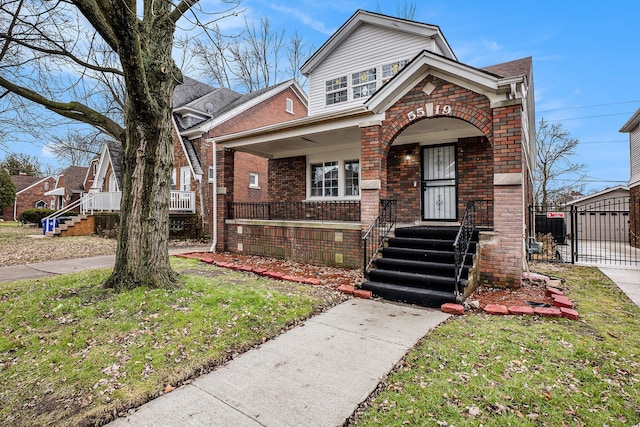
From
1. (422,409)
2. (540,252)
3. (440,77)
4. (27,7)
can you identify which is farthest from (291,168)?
(422,409)

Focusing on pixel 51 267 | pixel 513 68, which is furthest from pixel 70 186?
pixel 513 68

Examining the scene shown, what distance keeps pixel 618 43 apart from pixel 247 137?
4136cm

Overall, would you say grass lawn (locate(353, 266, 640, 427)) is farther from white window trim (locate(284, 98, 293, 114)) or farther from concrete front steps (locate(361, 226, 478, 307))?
white window trim (locate(284, 98, 293, 114))

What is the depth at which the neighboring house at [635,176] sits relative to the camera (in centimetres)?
1315

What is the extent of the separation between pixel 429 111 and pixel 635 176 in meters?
13.5

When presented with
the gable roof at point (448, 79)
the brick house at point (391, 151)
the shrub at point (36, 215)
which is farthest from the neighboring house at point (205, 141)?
the gable roof at point (448, 79)

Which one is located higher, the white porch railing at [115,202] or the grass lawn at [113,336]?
the white porch railing at [115,202]

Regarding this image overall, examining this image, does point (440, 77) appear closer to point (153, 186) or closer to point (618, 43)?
point (153, 186)

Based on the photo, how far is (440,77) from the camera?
6500 millimetres

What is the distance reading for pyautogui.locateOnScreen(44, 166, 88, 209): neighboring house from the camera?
1246 inches

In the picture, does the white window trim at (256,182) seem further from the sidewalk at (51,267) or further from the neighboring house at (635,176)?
the neighboring house at (635,176)

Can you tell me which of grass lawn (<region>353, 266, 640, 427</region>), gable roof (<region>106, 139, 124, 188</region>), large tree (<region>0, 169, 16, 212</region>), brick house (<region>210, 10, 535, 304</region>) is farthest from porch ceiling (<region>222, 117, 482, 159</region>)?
large tree (<region>0, 169, 16, 212</region>)

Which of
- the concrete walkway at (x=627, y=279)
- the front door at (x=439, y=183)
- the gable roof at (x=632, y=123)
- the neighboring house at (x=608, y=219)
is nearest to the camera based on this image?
the concrete walkway at (x=627, y=279)

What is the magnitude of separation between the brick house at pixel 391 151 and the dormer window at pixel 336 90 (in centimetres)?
4
